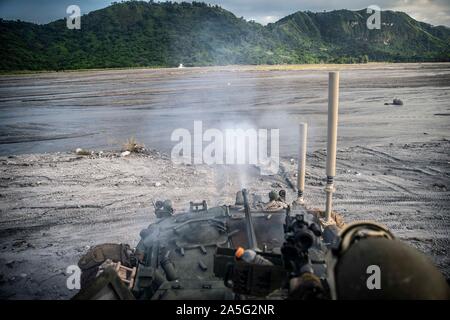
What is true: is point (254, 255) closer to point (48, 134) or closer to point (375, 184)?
point (375, 184)

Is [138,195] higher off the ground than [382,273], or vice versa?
[382,273]

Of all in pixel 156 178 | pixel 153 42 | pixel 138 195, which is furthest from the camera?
pixel 153 42

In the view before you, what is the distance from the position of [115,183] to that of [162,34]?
9018cm

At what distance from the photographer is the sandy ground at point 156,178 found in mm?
7379

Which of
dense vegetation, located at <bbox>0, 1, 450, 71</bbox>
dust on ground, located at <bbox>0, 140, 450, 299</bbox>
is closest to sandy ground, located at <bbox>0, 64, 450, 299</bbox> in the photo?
dust on ground, located at <bbox>0, 140, 450, 299</bbox>

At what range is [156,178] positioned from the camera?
37.1ft

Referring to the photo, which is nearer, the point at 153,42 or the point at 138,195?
the point at 138,195

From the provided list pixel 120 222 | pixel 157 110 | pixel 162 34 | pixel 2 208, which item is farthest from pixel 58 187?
pixel 162 34

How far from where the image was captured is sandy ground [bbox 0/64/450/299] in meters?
7.38

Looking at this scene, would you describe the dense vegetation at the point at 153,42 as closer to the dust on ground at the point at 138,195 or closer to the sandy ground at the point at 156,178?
the sandy ground at the point at 156,178

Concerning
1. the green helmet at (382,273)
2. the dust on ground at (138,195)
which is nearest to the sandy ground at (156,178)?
the dust on ground at (138,195)

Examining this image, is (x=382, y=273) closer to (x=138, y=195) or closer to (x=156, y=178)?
(x=138, y=195)

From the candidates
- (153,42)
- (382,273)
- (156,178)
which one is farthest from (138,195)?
(153,42)

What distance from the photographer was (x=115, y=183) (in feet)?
36.1
